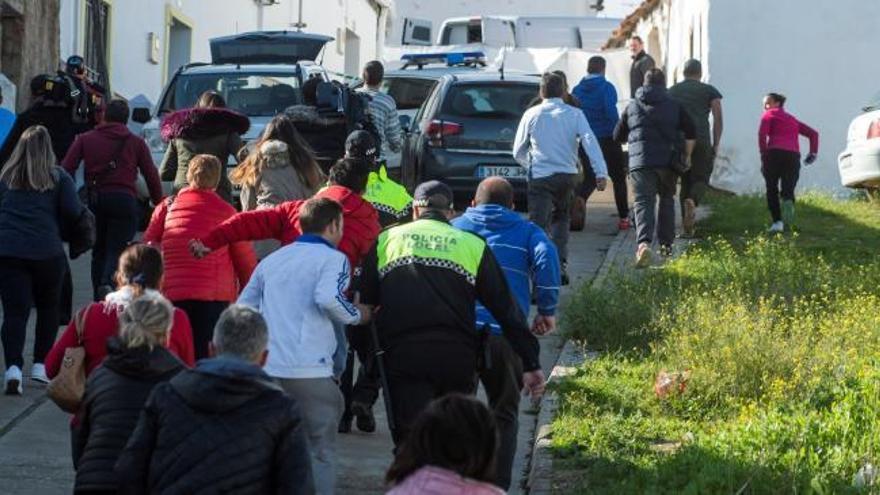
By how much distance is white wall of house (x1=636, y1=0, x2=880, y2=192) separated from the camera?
25.8 m

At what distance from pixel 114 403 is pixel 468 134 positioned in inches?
517

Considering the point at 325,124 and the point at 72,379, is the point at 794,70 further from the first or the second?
the point at 72,379

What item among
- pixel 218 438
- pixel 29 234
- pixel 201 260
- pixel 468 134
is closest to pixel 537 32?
pixel 468 134

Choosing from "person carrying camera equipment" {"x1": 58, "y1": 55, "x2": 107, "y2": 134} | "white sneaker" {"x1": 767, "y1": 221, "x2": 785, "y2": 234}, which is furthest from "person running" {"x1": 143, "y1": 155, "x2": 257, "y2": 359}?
"white sneaker" {"x1": 767, "y1": 221, "x2": 785, "y2": 234}

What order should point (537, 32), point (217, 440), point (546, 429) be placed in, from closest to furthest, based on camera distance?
point (217, 440), point (546, 429), point (537, 32)

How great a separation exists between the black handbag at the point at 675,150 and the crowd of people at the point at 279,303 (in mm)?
1368

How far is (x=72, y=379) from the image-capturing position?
790cm

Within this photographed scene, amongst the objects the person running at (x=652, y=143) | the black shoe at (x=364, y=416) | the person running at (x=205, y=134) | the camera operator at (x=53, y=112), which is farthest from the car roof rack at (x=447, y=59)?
the black shoe at (x=364, y=416)

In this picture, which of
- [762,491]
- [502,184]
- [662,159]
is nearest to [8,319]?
[502,184]

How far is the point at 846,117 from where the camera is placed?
25.8 metres

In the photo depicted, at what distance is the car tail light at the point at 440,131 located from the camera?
20167mm

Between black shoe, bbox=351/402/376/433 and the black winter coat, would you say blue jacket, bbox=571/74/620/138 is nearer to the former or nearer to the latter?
the black winter coat

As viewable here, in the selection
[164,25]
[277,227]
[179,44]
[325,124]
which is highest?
[164,25]

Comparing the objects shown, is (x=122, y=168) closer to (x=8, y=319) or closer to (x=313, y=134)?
(x=313, y=134)
